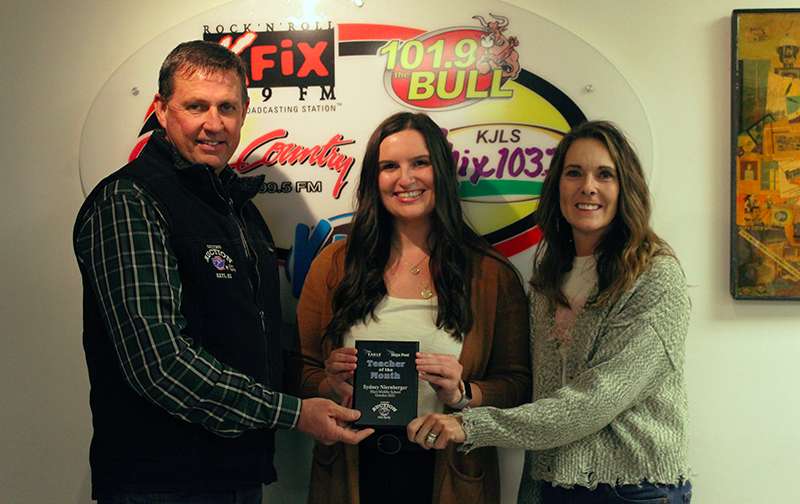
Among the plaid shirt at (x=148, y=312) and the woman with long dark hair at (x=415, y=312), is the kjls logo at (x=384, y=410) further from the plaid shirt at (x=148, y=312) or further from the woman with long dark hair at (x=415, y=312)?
the plaid shirt at (x=148, y=312)

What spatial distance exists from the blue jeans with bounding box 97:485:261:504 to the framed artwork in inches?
61.0

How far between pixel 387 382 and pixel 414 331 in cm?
25

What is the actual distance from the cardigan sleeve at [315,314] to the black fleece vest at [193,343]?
344 millimetres

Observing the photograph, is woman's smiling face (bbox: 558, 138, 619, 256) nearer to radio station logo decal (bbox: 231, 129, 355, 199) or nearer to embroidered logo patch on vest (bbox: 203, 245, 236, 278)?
radio station logo decal (bbox: 231, 129, 355, 199)

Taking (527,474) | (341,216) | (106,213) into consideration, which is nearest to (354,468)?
(527,474)

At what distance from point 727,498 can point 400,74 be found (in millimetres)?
1660

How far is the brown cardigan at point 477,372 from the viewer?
220 cm

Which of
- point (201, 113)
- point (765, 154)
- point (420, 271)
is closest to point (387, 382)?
point (420, 271)

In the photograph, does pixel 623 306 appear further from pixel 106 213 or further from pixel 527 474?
pixel 106 213

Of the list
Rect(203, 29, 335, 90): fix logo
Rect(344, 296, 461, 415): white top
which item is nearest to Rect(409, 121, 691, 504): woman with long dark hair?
Rect(344, 296, 461, 415): white top

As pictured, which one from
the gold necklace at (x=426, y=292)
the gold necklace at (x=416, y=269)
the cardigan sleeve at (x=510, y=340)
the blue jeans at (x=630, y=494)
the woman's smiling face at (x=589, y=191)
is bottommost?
the blue jeans at (x=630, y=494)

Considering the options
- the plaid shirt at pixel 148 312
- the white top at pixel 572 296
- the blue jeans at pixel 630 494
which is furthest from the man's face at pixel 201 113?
the blue jeans at pixel 630 494

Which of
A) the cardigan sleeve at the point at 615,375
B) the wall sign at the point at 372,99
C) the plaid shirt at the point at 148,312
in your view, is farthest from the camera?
the wall sign at the point at 372,99

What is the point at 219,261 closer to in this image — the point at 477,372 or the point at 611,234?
the point at 477,372
